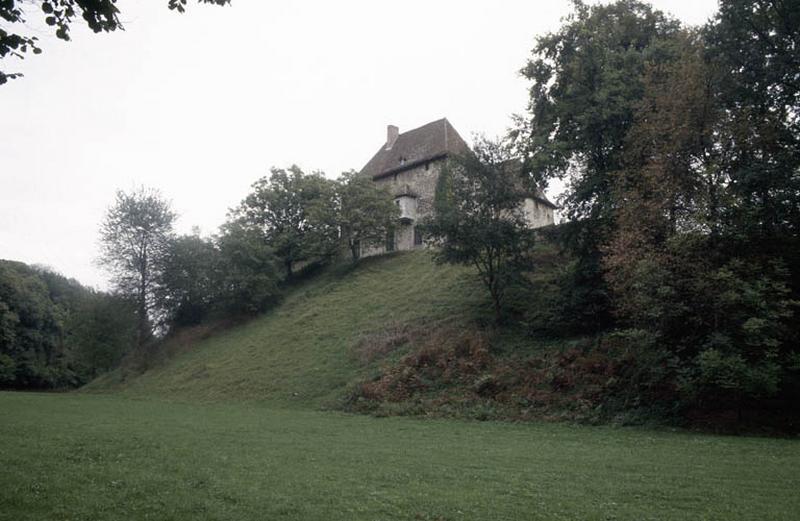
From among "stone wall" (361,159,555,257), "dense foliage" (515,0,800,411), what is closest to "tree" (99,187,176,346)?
"stone wall" (361,159,555,257)

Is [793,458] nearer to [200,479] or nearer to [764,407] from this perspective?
[764,407]

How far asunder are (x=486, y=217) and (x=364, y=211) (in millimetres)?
23191

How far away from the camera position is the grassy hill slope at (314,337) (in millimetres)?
34219

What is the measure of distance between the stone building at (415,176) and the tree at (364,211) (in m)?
1.37

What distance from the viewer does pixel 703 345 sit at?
20.4 m

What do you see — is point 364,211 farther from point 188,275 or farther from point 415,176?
point 188,275

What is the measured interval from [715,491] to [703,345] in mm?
10574

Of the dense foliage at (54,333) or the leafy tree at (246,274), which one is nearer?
the dense foliage at (54,333)

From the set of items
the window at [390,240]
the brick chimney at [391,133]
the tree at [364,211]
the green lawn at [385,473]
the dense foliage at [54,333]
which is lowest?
the green lawn at [385,473]

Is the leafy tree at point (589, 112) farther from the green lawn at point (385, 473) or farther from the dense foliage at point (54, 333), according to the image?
the dense foliage at point (54, 333)

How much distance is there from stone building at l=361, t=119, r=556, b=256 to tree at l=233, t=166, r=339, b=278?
18.5ft

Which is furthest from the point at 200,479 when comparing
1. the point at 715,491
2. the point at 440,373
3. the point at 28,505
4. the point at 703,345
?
the point at 440,373

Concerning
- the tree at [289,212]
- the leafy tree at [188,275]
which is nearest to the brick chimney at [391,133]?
the tree at [289,212]

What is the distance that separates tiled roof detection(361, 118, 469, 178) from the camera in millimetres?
60062
